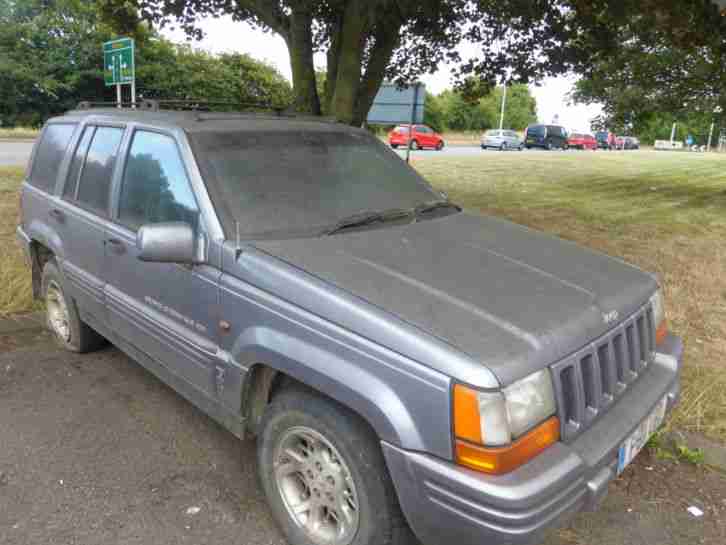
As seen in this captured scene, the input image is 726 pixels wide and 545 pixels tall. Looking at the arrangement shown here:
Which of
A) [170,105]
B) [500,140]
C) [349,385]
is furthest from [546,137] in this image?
[349,385]

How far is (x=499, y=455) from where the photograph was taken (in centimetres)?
193

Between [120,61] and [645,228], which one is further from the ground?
[120,61]

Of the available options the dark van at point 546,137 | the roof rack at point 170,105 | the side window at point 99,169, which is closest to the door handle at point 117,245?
the side window at point 99,169

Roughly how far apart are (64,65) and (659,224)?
93.1ft

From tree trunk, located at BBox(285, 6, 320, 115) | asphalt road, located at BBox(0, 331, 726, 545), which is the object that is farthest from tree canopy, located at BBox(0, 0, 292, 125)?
asphalt road, located at BBox(0, 331, 726, 545)

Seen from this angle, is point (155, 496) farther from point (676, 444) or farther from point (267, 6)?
point (267, 6)

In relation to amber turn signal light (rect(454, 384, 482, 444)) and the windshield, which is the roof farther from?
amber turn signal light (rect(454, 384, 482, 444))

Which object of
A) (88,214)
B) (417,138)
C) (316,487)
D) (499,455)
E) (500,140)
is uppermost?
(500,140)

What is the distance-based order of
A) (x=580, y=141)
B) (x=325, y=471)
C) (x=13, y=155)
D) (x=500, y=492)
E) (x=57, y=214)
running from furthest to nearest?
(x=580, y=141), (x=13, y=155), (x=57, y=214), (x=325, y=471), (x=500, y=492)

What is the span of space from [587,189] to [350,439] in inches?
592

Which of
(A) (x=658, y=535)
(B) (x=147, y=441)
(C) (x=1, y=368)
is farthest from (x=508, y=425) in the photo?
(C) (x=1, y=368)

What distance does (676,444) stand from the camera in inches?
133

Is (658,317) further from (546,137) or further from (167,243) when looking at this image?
(546,137)

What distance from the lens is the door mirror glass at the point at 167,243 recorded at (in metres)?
2.56
